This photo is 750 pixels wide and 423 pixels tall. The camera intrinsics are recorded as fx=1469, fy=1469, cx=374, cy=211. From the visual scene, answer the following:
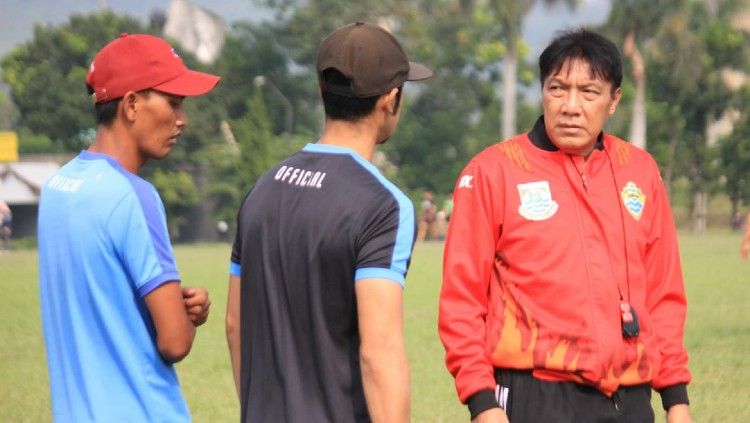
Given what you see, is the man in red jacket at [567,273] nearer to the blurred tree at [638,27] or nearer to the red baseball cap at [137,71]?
the red baseball cap at [137,71]

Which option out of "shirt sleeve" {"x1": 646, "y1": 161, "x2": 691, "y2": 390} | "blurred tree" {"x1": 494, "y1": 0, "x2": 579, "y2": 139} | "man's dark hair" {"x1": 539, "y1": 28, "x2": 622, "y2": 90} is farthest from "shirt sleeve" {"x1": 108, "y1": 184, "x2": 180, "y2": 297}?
"blurred tree" {"x1": 494, "y1": 0, "x2": 579, "y2": 139}

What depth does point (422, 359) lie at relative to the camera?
46.3ft

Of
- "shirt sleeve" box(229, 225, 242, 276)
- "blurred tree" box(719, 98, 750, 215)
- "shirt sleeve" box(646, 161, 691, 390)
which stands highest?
"shirt sleeve" box(229, 225, 242, 276)

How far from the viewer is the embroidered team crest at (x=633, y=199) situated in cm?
480

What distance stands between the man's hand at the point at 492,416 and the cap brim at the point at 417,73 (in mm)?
1071

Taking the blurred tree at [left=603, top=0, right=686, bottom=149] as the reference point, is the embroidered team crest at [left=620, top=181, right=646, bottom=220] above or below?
above

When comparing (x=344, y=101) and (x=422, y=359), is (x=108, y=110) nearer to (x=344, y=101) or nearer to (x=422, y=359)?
(x=344, y=101)

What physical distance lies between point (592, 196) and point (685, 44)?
58097 mm

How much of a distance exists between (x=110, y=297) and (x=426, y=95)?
8009 centimetres

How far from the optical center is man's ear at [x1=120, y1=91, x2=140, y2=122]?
14.7 feet

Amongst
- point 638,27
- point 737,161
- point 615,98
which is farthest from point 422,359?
point 737,161

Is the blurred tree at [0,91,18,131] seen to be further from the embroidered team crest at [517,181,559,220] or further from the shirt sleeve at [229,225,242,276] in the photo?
the shirt sleeve at [229,225,242,276]

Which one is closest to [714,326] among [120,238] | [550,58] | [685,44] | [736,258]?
[550,58]

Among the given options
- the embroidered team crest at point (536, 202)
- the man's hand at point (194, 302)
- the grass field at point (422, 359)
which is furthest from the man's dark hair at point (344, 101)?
the grass field at point (422, 359)
